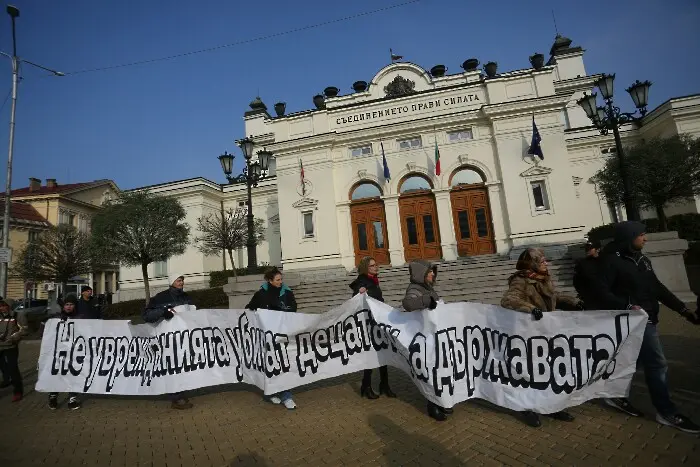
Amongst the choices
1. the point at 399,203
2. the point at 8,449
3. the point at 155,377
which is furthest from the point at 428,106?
the point at 8,449

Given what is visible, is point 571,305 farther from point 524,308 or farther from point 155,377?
point 155,377

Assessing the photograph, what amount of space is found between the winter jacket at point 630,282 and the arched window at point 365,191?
15781 mm

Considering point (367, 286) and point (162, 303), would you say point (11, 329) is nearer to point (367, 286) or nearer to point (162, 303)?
point (162, 303)

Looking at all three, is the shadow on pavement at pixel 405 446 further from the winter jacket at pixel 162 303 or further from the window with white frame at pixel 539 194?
the window with white frame at pixel 539 194

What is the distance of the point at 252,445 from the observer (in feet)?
13.2

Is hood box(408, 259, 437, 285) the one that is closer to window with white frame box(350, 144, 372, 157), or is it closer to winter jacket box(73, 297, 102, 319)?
winter jacket box(73, 297, 102, 319)

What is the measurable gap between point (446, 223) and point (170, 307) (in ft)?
50.0

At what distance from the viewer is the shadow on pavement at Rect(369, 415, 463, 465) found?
11.3ft

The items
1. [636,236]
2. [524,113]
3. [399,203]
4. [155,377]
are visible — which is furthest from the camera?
[399,203]

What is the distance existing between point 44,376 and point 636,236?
9304 mm

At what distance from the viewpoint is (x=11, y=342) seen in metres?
6.51

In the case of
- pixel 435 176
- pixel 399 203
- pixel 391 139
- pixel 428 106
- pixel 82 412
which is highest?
pixel 428 106

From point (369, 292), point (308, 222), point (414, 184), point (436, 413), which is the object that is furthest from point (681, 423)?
point (308, 222)

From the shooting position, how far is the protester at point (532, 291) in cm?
408
